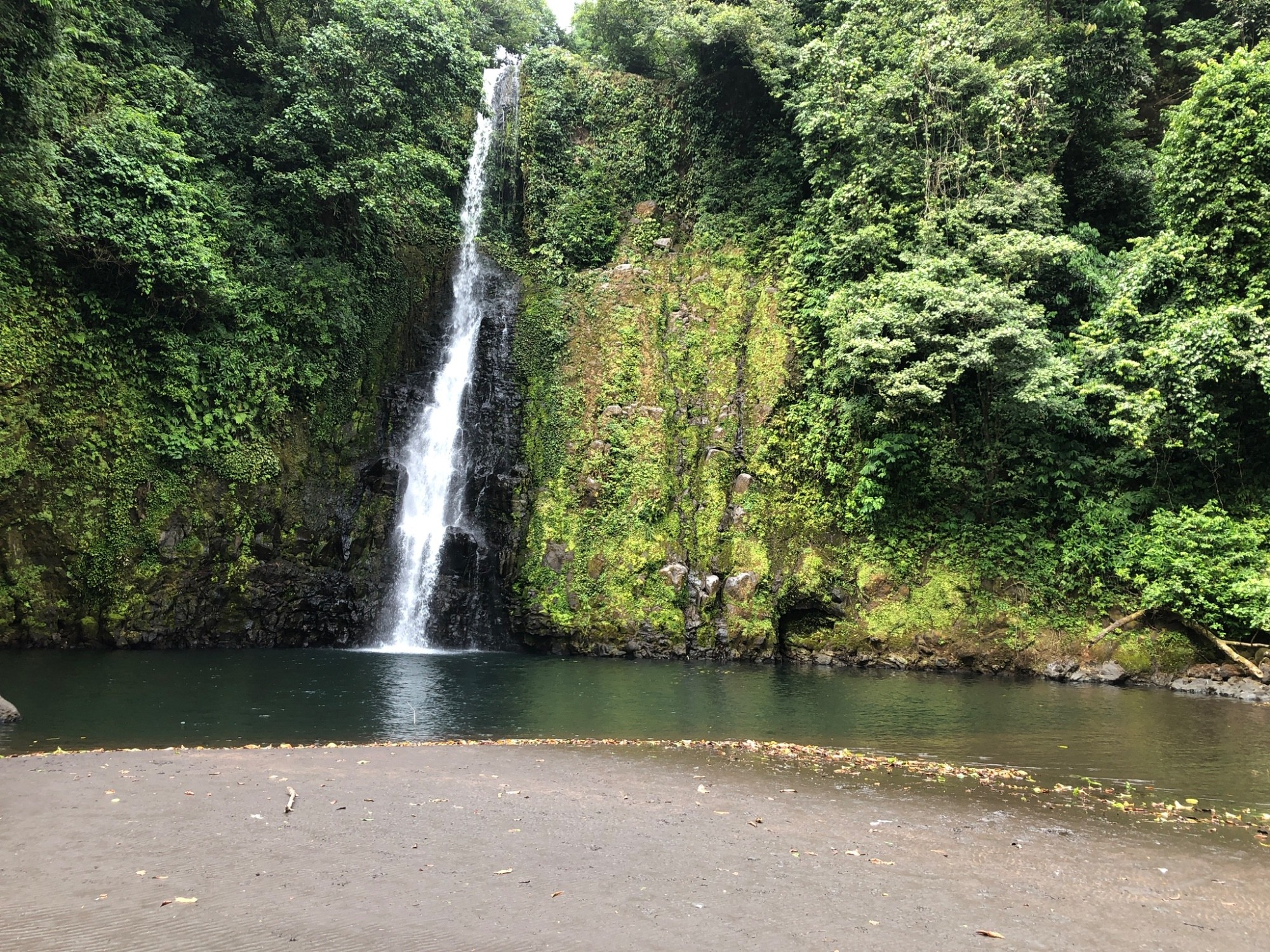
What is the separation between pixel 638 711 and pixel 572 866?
7.06m

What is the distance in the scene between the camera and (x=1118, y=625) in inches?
638

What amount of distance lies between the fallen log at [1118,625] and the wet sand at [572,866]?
1143cm

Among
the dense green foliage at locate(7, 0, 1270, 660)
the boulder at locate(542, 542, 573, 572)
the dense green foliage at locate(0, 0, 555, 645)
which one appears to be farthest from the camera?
the boulder at locate(542, 542, 573, 572)

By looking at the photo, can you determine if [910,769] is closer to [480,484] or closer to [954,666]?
[954,666]

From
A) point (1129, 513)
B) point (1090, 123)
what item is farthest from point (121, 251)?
point (1090, 123)

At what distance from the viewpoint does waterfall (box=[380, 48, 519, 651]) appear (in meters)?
20.1

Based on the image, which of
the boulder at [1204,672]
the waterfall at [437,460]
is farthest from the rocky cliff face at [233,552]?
the boulder at [1204,672]

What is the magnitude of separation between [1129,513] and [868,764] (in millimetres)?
12368

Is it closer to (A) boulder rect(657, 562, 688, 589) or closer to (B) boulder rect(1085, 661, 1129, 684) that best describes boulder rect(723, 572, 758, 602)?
(A) boulder rect(657, 562, 688, 589)

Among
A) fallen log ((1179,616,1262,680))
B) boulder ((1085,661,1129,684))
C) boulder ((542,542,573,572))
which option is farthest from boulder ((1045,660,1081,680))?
boulder ((542,542,573,572))

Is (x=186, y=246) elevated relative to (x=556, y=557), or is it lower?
elevated

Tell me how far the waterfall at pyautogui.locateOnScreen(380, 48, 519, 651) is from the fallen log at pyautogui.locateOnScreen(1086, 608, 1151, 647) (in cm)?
1572

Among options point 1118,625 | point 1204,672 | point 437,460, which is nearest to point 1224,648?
point 1204,672

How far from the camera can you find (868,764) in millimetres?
8508
